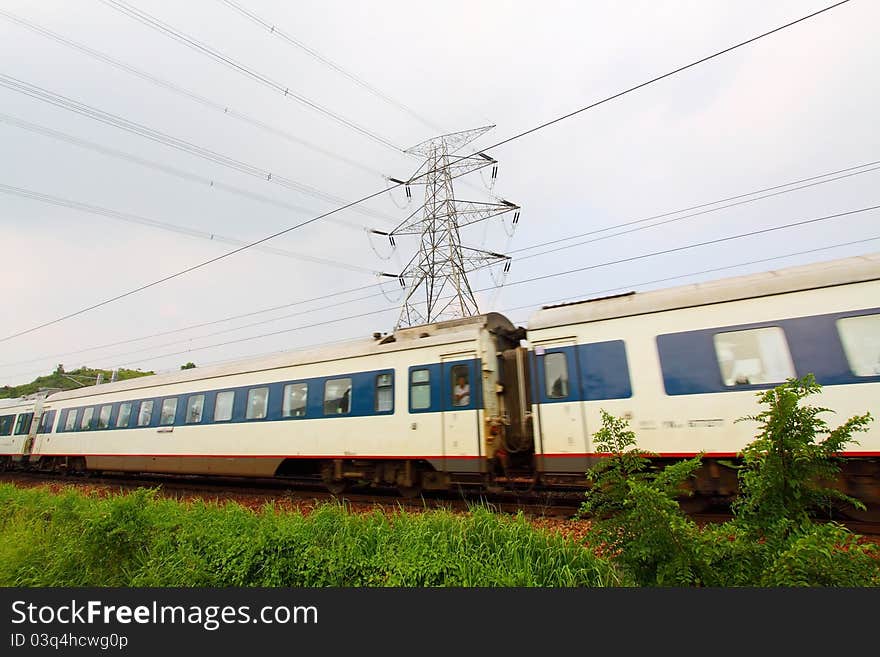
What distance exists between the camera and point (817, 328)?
18.1 feet

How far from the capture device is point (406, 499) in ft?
27.9

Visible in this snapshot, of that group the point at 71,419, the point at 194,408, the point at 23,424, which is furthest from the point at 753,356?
the point at 23,424

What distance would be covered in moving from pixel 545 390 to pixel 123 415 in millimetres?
14053

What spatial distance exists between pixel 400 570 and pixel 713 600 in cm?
243

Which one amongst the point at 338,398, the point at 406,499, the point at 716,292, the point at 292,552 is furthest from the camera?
the point at 338,398

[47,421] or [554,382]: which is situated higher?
[47,421]

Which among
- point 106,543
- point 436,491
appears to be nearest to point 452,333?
point 436,491

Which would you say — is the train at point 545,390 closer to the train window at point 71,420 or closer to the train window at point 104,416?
the train window at point 104,416

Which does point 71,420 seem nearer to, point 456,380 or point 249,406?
point 249,406

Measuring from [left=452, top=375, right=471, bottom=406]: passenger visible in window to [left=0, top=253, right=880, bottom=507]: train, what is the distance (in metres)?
0.03

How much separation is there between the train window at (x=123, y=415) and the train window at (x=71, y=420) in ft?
11.9

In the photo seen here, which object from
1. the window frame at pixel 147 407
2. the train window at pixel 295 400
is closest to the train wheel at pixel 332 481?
the train window at pixel 295 400

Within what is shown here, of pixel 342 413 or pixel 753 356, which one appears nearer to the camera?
pixel 753 356

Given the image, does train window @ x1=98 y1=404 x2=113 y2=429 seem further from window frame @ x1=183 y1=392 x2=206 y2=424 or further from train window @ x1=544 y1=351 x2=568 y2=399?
train window @ x1=544 y1=351 x2=568 y2=399
